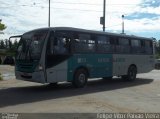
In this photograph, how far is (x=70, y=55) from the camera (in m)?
16.9

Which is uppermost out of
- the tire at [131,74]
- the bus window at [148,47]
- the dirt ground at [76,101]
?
the bus window at [148,47]

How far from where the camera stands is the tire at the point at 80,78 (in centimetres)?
1732

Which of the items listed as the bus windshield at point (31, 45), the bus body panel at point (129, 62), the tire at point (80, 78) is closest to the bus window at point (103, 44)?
the bus body panel at point (129, 62)

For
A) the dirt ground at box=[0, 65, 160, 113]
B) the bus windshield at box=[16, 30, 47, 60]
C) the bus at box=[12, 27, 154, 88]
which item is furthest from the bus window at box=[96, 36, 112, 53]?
the bus windshield at box=[16, 30, 47, 60]

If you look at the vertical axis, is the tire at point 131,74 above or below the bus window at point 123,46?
below

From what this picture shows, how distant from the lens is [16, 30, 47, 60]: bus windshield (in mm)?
15805

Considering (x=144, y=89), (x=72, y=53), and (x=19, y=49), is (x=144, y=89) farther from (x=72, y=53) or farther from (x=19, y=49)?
(x=19, y=49)

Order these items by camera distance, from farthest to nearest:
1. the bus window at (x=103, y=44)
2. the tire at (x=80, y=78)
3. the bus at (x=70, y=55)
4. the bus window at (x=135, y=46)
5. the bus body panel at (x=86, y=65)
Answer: the bus window at (x=135, y=46) → the bus window at (x=103, y=44) → the tire at (x=80, y=78) → the bus at (x=70, y=55) → the bus body panel at (x=86, y=65)

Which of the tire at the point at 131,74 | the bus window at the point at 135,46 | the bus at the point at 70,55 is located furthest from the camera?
the bus window at the point at 135,46

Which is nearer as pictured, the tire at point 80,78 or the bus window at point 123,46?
the tire at point 80,78

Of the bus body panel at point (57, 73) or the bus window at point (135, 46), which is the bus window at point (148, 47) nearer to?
the bus window at point (135, 46)

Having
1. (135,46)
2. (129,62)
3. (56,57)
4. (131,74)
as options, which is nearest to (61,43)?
(56,57)

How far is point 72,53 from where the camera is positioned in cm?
1700

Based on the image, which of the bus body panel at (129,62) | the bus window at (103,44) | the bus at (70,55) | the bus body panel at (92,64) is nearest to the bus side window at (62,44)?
the bus at (70,55)
